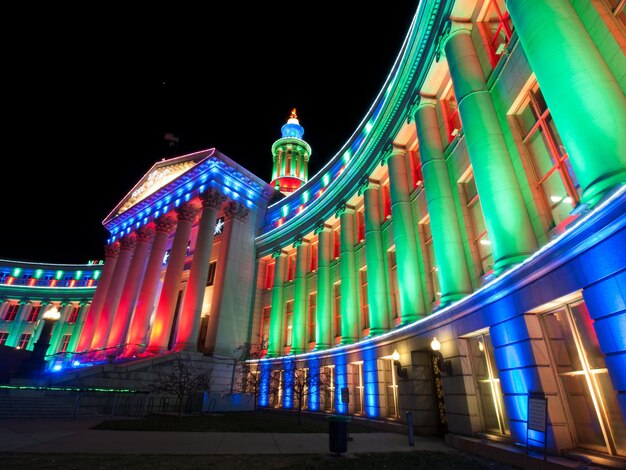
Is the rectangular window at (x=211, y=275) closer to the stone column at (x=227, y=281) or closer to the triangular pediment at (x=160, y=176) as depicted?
the stone column at (x=227, y=281)

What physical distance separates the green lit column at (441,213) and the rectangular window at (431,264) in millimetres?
2565

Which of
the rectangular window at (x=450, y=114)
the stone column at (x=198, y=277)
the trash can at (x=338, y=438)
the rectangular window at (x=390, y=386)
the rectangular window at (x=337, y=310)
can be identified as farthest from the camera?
the stone column at (x=198, y=277)

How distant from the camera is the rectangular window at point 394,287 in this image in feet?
66.4

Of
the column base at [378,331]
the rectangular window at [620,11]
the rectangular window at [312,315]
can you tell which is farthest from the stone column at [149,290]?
the rectangular window at [620,11]

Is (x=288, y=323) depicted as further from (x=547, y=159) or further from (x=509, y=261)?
(x=547, y=159)

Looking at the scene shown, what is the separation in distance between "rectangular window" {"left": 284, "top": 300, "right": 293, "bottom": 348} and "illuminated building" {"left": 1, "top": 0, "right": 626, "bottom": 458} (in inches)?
8.9

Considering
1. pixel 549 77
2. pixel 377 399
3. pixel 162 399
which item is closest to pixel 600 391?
pixel 549 77

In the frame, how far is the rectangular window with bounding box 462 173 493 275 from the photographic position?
43.6 feet

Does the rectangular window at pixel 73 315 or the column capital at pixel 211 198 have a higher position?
the column capital at pixel 211 198

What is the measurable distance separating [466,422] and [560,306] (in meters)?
5.48

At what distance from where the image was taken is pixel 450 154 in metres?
16.0

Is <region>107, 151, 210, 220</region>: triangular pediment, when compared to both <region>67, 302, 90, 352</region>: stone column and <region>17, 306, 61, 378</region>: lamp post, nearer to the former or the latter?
<region>17, 306, 61, 378</region>: lamp post

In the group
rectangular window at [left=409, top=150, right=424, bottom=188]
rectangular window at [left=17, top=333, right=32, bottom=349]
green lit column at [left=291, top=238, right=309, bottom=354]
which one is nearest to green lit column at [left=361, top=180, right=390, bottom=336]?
rectangular window at [left=409, top=150, right=424, bottom=188]

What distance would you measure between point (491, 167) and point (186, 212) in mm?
33082
